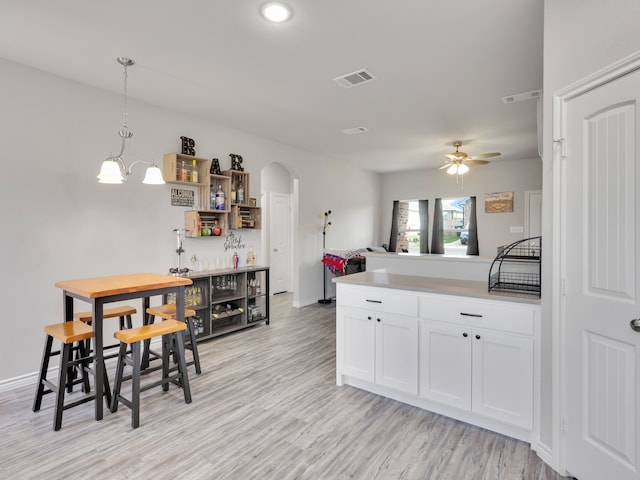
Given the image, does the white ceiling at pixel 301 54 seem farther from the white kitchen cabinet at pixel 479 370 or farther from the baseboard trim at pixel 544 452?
the baseboard trim at pixel 544 452

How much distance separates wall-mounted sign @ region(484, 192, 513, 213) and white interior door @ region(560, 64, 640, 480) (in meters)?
5.72

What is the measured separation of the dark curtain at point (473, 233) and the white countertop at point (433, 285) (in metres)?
4.82

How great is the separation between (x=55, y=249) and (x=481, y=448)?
12.2 feet

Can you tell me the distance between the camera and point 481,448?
7.00 feet

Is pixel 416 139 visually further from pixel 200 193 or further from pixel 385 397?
pixel 385 397

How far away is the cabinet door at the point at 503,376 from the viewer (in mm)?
2121

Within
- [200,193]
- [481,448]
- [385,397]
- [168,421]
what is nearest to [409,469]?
[481,448]

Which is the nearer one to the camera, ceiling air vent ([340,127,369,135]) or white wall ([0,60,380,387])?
white wall ([0,60,380,387])

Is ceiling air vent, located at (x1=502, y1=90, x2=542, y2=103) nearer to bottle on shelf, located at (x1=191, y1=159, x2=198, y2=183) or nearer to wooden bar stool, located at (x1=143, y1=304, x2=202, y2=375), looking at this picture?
bottle on shelf, located at (x1=191, y1=159, x2=198, y2=183)

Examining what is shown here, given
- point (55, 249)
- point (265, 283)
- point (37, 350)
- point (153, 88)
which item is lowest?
point (37, 350)

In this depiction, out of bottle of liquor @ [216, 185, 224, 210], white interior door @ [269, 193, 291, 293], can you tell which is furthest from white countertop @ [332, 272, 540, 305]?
white interior door @ [269, 193, 291, 293]

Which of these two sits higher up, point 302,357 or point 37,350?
point 37,350

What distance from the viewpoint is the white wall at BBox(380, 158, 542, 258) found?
273 inches

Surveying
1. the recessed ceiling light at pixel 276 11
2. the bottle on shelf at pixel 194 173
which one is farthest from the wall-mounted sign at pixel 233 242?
the recessed ceiling light at pixel 276 11
